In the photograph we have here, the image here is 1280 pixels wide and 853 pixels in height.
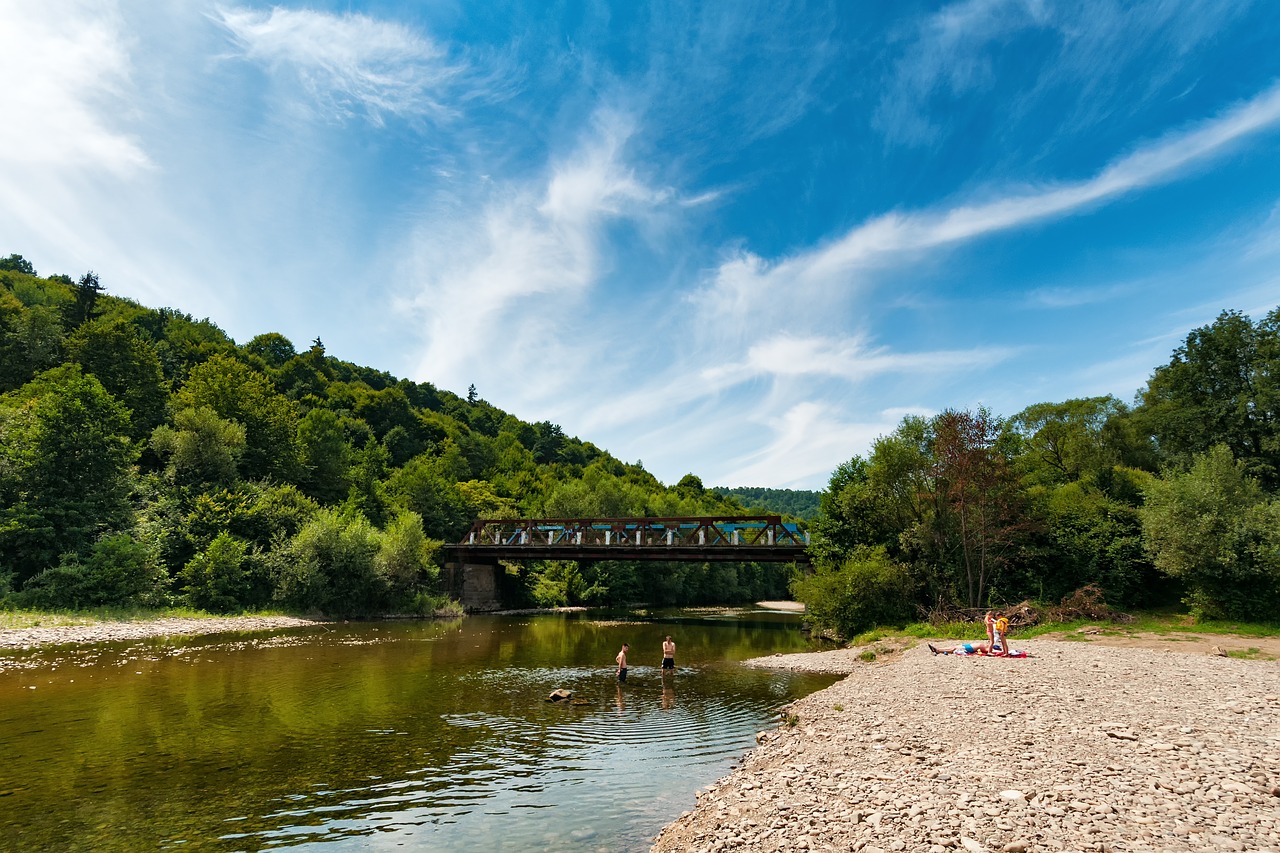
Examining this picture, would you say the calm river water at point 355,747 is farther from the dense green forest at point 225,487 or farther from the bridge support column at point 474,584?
the bridge support column at point 474,584

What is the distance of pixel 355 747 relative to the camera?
49.3 feet

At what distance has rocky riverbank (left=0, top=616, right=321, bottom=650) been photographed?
29823 mm

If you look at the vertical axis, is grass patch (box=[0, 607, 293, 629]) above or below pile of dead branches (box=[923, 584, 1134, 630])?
above

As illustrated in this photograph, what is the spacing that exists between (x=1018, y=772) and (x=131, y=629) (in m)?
43.6

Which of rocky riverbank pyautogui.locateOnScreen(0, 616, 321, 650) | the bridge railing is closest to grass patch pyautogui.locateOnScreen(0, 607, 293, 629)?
rocky riverbank pyautogui.locateOnScreen(0, 616, 321, 650)

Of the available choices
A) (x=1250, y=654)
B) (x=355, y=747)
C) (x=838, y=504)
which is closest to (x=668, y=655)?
(x=355, y=747)

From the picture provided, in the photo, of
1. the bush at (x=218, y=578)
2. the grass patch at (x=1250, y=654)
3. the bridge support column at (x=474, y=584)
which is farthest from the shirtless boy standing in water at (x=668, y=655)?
the bridge support column at (x=474, y=584)

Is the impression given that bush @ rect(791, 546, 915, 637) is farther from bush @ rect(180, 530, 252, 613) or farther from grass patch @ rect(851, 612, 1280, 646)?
bush @ rect(180, 530, 252, 613)

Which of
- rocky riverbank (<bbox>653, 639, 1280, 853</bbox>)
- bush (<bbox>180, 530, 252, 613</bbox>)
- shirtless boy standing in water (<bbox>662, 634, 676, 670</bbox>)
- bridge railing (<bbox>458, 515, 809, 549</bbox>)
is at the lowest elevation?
shirtless boy standing in water (<bbox>662, 634, 676, 670</bbox>)

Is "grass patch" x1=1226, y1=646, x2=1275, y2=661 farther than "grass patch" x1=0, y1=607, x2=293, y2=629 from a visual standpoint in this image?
No

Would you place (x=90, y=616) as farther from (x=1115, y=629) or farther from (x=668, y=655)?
(x=1115, y=629)

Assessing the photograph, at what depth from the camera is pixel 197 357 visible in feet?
326

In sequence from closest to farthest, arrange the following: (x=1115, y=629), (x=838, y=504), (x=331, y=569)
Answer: (x=1115, y=629), (x=838, y=504), (x=331, y=569)

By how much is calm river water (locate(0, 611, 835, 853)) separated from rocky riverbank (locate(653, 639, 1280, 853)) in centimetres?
196
